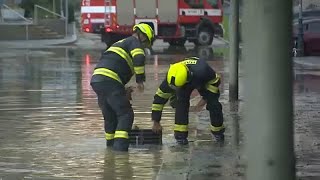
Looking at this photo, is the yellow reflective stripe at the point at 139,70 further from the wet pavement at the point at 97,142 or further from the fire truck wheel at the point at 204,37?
the fire truck wheel at the point at 204,37

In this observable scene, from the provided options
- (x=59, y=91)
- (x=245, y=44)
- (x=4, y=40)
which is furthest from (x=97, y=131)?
(x=4, y=40)

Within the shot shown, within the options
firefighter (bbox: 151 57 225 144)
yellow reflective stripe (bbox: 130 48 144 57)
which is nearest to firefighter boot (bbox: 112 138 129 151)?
firefighter (bbox: 151 57 225 144)

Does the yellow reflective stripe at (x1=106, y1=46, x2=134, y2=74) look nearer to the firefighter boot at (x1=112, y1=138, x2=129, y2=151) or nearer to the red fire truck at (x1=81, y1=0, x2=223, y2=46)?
the firefighter boot at (x1=112, y1=138, x2=129, y2=151)

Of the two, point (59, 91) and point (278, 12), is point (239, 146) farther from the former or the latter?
point (59, 91)

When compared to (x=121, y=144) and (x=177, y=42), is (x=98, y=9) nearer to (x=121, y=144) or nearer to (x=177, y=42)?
(x=177, y=42)

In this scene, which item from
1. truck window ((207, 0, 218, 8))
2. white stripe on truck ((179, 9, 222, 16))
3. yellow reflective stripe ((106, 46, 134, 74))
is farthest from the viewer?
truck window ((207, 0, 218, 8))

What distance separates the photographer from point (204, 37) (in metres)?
37.7

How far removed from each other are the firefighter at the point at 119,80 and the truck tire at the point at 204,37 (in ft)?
94.0

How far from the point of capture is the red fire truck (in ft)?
118

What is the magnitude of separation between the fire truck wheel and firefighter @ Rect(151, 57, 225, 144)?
2820 centimetres

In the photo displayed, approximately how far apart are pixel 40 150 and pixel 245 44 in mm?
6073

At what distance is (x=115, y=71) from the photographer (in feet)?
29.1

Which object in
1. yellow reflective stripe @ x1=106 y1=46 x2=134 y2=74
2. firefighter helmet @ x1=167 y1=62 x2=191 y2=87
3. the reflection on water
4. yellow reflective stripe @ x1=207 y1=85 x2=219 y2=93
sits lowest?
the reflection on water

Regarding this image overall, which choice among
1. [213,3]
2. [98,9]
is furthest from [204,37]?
[98,9]
